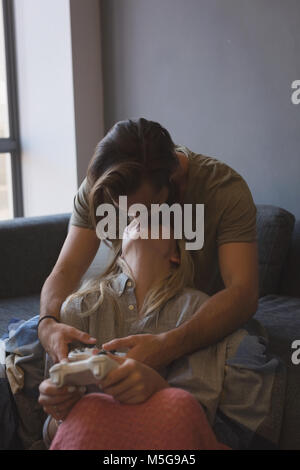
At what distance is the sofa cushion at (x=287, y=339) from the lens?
1.44 meters

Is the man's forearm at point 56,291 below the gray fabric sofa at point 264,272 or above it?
above

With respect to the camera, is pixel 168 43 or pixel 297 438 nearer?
pixel 297 438

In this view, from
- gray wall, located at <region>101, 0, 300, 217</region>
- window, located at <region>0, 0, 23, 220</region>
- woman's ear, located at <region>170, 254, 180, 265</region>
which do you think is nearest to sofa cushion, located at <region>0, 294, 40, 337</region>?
woman's ear, located at <region>170, 254, 180, 265</region>

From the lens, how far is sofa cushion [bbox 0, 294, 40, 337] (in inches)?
86.0

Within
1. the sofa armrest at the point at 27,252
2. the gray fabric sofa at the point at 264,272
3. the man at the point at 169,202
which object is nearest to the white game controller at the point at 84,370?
the man at the point at 169,202

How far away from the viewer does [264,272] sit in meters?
2.21

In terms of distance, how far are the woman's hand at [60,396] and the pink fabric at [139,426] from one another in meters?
0.04

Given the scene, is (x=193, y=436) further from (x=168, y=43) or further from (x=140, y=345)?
(x=168, y=43)

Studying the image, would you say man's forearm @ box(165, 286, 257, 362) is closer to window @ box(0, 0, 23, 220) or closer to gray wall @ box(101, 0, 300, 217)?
gray wall @ box(101, 0, 300, 217)

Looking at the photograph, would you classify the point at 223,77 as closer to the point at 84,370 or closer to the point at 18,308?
the point at 18,308

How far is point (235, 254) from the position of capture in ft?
5.40

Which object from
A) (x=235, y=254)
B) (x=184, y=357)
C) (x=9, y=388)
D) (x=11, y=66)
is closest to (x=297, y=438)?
(x=184, y=357)

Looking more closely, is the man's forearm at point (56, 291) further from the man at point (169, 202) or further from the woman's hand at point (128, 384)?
the woman's hand at point (128, 384)

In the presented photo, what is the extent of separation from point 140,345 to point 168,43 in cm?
168
